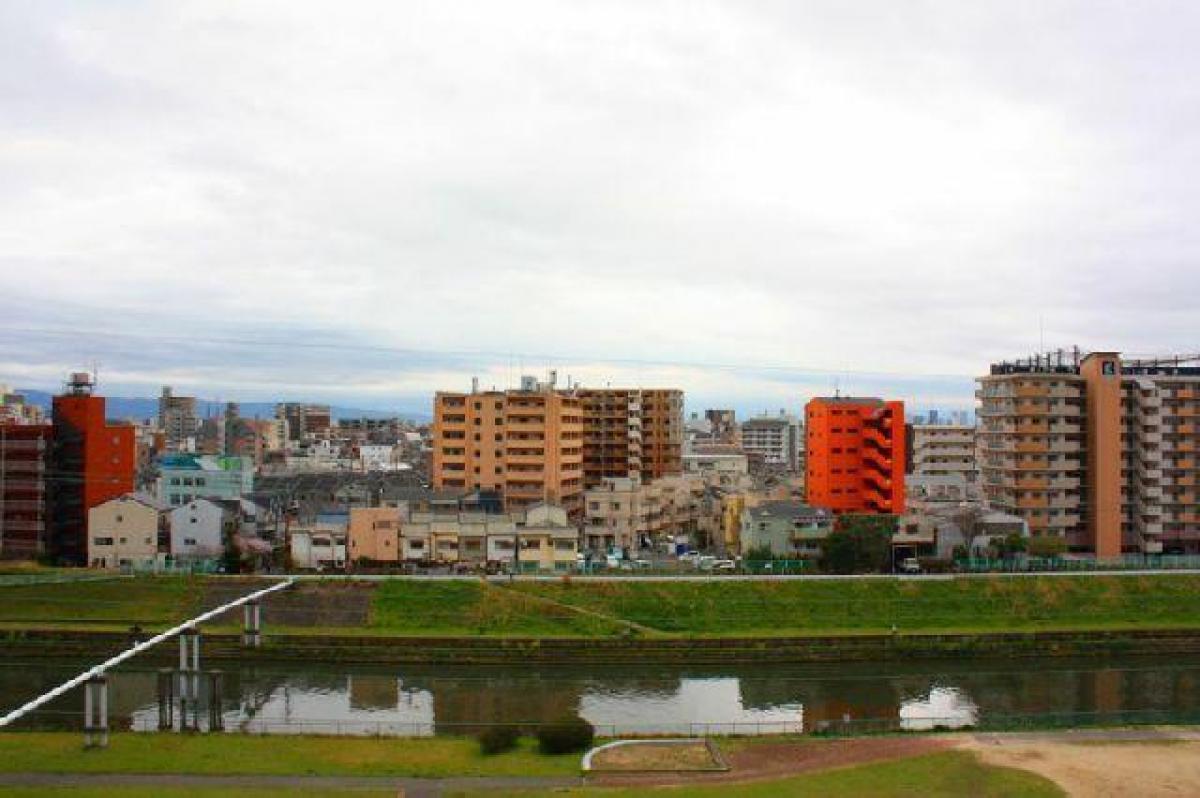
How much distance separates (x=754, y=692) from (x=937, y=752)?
8536 mm

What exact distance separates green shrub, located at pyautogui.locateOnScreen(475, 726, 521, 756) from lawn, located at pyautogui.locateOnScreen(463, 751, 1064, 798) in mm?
2738

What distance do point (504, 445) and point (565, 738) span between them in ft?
106

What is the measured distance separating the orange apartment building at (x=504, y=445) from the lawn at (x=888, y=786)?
33.4 m

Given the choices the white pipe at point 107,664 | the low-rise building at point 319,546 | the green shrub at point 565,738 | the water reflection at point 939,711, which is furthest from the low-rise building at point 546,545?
the green shrub at point 565,738

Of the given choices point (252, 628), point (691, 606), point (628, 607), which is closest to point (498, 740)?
point (252, 628)

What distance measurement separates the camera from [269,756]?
2080 centimetres

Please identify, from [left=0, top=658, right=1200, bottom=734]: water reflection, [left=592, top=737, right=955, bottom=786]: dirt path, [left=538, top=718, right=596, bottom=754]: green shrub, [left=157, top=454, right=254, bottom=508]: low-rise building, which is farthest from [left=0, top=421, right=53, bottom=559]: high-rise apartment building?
[left=592, top=737, right=955, bottom=786]: dirt path

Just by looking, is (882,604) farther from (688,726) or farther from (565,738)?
(565,738)

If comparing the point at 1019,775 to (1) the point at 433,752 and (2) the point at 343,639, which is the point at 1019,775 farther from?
(2) the point at 343,639

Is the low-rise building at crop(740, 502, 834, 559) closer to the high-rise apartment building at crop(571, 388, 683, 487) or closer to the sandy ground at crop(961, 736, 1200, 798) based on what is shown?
the high-rise apartment building at crop(571, 388, 683, 487)

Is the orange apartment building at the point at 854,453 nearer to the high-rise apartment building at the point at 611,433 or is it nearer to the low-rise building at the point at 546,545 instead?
the low-rise building at the point at 546,545

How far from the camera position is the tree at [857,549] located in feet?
133

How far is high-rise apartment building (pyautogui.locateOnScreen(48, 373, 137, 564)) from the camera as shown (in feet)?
143

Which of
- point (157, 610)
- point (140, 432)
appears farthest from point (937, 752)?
point (140, 432)
